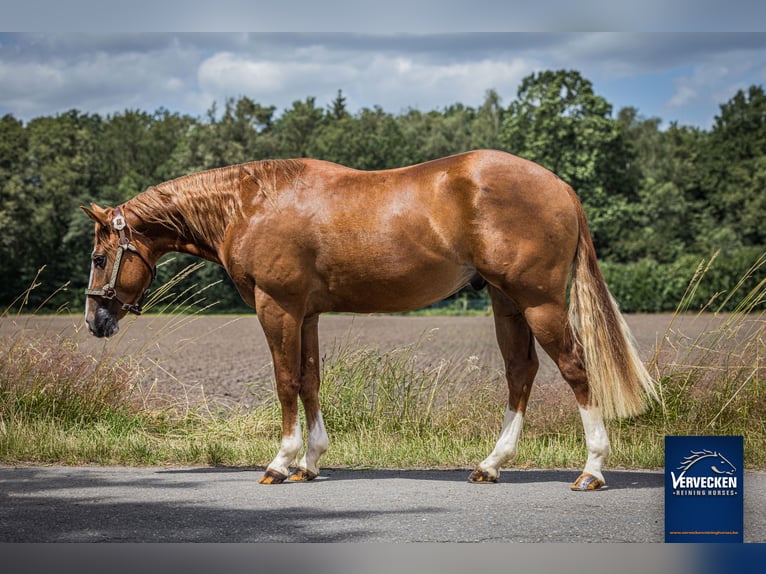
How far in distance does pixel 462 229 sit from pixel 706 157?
45.9 m

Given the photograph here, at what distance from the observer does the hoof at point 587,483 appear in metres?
5.67

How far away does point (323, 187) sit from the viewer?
6.27m

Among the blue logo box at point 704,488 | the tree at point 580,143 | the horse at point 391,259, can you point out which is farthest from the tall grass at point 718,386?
the tree at point 580,143

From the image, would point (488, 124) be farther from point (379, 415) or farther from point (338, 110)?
point (379, 415)

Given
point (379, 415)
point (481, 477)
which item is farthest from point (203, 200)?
point (481, 477)

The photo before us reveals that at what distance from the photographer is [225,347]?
21.6 meters

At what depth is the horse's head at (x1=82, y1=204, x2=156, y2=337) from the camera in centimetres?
637

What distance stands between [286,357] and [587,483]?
2192 millimetres

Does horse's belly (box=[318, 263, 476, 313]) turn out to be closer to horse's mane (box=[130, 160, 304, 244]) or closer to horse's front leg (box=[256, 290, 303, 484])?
horse's front leg (box=[256, 290, 303, 484])

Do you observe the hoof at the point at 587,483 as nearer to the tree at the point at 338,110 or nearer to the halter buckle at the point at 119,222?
the halter buckle at the point at 119,222

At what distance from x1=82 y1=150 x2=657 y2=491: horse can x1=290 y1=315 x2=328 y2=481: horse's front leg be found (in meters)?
0.01

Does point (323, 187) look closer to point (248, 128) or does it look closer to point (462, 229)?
point (462, 229)

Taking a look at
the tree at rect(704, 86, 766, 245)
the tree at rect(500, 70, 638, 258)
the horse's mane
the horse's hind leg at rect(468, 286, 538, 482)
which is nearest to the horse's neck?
the horse's mane

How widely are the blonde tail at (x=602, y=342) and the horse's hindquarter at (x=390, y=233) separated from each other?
0.52 metres
